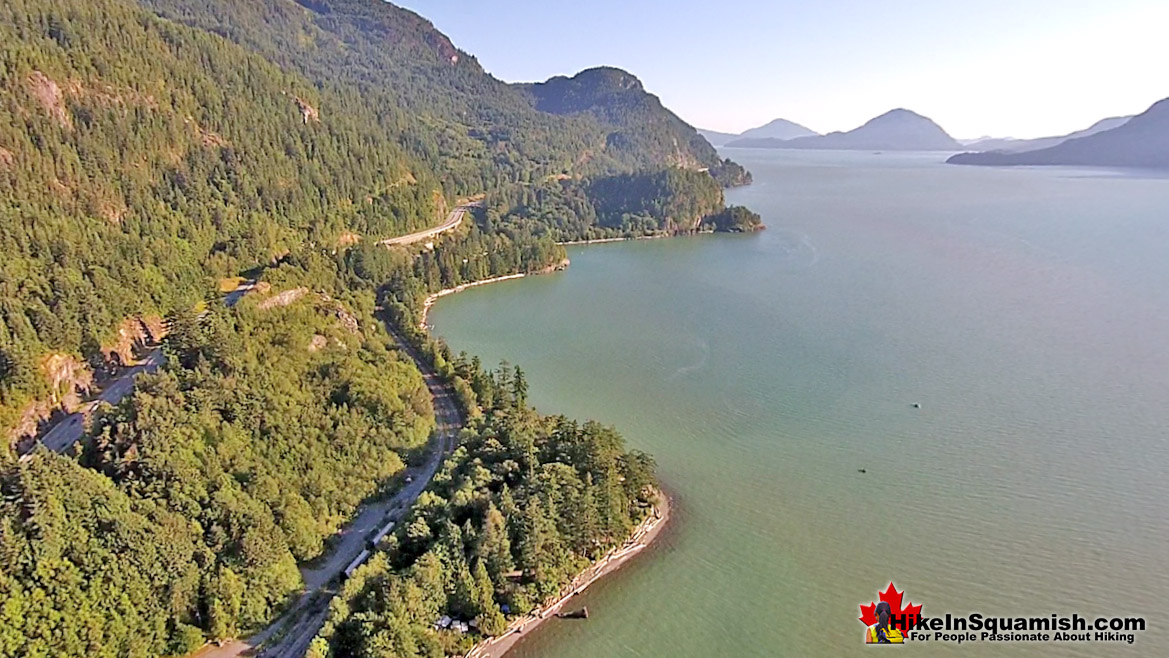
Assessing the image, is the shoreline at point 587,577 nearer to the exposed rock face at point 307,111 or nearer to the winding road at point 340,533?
the winding road at point 340,533

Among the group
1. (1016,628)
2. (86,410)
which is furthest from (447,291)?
(1016,628)

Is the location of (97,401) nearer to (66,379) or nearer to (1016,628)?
(66,379)

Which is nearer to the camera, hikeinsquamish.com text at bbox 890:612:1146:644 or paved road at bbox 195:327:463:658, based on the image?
paved road at bbox 195:327:463:658

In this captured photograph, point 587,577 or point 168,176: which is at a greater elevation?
point 168,176

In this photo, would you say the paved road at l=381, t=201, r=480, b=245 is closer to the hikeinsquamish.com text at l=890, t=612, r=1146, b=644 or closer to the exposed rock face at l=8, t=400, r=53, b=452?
the exposed rock face at l=8, t=400, r=53, b=452

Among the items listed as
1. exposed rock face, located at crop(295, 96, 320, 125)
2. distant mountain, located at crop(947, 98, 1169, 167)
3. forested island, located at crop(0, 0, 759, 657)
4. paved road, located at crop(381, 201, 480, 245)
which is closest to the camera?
forested island, located at crop(0, 0, 759, 657)

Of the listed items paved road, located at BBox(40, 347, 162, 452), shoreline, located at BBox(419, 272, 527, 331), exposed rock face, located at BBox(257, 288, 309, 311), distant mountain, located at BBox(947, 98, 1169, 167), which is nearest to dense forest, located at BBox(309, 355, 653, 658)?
paved road, located at BBox(40, 347, 162, 452)

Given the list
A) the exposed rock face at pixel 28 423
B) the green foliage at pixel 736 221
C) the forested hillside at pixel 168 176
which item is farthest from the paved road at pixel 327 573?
the green foliage at pixel 736 221
